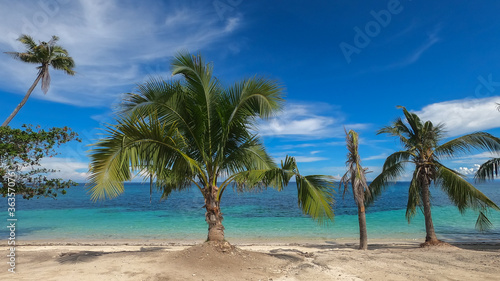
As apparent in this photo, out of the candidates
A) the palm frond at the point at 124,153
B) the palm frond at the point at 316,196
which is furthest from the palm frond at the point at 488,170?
the palm frond at the point at 124,153

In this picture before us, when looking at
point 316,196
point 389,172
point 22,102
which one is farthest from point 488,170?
point 22,102


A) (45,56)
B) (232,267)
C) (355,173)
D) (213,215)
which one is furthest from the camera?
(45,56)

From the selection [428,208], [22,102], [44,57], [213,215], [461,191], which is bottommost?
[428,208]

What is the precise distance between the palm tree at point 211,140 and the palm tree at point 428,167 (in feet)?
25.0

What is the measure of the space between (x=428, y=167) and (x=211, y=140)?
10.1 m

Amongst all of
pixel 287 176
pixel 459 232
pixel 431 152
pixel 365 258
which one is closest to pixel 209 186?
pixel 287 176

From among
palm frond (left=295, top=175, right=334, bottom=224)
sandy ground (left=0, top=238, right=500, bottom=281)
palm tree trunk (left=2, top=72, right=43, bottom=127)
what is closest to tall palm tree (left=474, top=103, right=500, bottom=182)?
sandy ground (left=0, top=238, right=500, bottom=281)

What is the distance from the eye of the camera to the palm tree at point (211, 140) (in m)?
6.54

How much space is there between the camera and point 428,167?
12.2 m

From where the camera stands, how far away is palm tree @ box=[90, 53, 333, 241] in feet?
21.5

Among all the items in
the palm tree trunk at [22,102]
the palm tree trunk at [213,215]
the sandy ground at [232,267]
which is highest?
the palm tree trunk at [22,102]

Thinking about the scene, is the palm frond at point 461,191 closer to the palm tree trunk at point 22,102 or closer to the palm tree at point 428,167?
the palm tree at point 428,167

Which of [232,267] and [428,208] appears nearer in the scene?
[232,267]

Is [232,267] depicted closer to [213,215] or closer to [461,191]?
[213,215]
